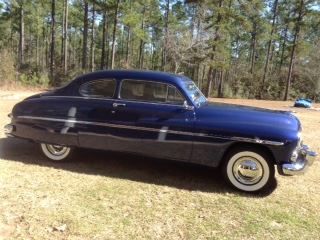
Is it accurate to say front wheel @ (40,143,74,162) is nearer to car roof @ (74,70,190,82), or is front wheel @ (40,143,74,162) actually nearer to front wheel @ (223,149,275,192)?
car roof @ (74,70,190,82)

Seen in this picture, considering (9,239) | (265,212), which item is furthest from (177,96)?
(9,239)

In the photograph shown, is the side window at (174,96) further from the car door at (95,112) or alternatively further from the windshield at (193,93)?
the car door at (95,112)

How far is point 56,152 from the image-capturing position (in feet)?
16.4

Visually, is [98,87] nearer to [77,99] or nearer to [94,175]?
[77,99]

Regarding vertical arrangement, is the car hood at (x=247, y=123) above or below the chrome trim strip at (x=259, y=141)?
above

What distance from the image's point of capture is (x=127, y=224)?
123 inches

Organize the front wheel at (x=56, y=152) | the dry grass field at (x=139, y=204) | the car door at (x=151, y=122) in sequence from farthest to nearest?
1. the front wheel at (x=56, y=152)
2. the car door at (x=151, y=122)
3. the dry grass field at (x=139, y=204)

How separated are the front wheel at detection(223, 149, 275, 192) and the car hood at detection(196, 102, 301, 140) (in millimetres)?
294

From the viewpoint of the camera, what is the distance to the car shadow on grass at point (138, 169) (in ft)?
14.2

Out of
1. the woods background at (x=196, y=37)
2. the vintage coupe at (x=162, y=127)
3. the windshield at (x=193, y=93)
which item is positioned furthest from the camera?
the woods background at (x=196, y=37)

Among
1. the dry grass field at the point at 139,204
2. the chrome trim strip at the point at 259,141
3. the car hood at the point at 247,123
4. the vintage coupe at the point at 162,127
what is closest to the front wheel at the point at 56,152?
the vintage coupe at the point at 162,127

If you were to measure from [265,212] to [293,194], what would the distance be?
842mm

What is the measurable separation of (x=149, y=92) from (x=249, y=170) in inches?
73.3

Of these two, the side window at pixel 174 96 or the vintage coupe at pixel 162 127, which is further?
the side window at pixel 174 96
